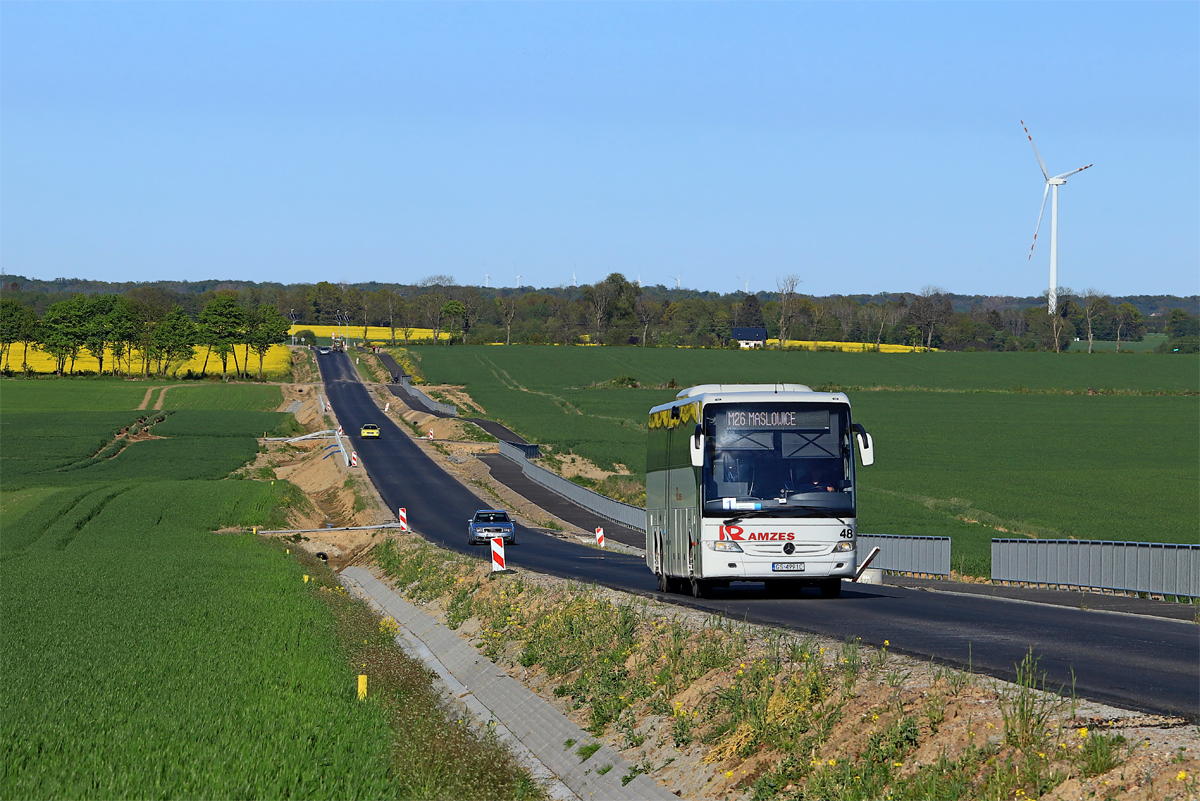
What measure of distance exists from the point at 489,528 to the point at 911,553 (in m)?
17.8

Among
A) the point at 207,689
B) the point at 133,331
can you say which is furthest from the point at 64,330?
the point at 207,689

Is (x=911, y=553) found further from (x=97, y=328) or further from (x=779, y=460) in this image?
(x=97, y=328)

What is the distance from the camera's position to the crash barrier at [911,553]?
3556 centimetres

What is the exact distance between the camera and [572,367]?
163500 millimetres

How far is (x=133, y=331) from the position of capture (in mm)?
159125

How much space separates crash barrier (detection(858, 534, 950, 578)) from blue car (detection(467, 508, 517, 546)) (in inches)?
603

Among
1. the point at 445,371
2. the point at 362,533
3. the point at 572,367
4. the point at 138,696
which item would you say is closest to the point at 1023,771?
the point at 138,696

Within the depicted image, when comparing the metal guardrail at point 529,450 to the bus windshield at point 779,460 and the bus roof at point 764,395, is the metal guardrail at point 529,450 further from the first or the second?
the bus windshield at point 779,460

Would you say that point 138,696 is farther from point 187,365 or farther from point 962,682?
point 187,365

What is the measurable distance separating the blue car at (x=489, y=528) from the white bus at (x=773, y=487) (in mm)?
26166

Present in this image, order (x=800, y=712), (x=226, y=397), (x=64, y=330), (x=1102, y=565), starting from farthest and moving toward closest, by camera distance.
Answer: (x=64, y=330)
(x=226, y=397)
(x=1102, y=565)
(x=800, y=712)

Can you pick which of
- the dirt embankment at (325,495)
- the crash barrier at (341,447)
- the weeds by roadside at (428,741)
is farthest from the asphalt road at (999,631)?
the crash barrier at (341,447)

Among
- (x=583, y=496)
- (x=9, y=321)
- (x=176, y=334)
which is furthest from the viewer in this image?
(x=9, y=321)

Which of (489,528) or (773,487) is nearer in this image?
(773,487)
